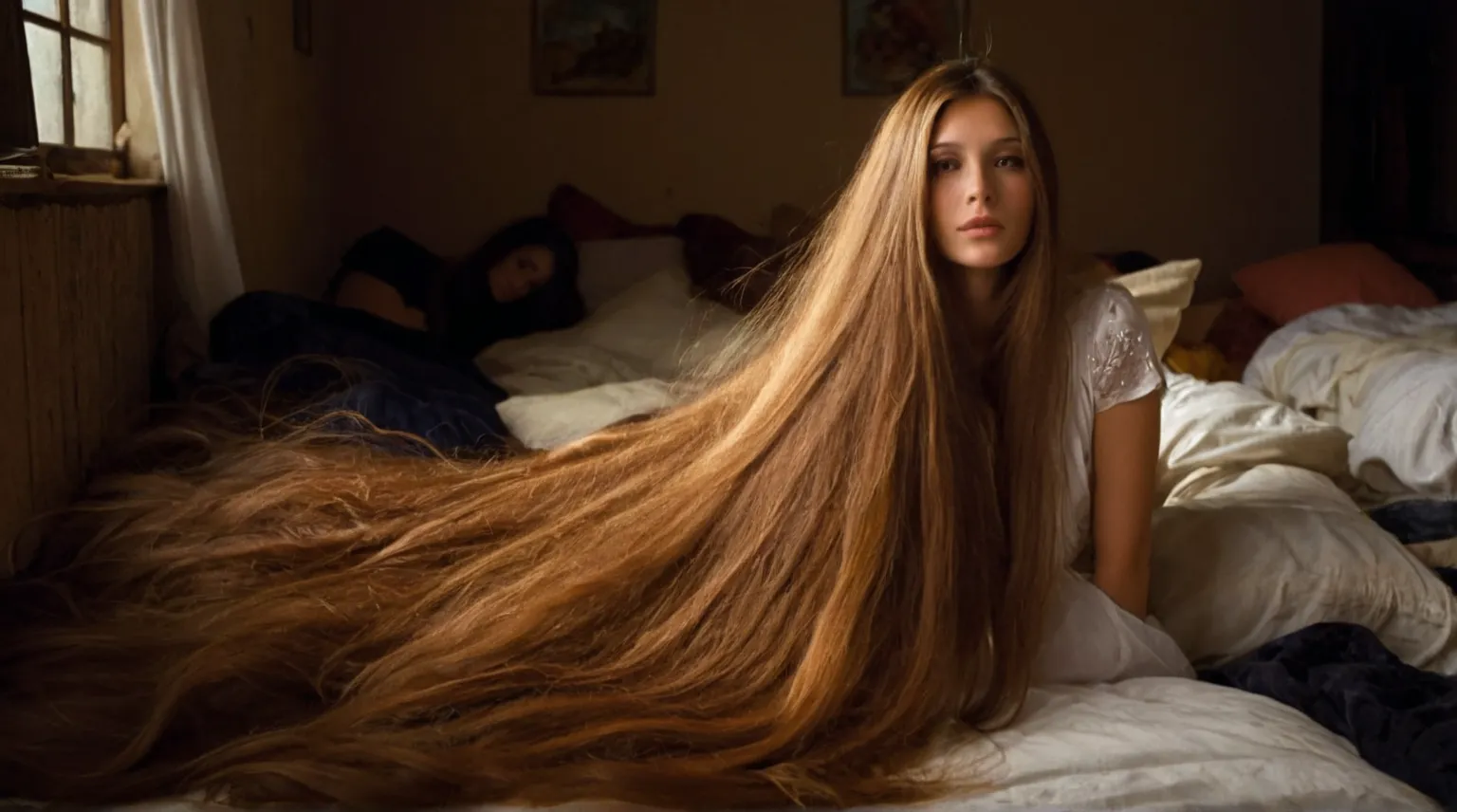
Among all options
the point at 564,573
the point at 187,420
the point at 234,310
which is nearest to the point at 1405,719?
the point at 564,573

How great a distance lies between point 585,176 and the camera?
353 cm

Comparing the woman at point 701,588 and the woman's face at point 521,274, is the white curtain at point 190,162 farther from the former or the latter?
the woman's face at point 521,274

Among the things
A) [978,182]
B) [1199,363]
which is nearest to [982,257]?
[978,182]

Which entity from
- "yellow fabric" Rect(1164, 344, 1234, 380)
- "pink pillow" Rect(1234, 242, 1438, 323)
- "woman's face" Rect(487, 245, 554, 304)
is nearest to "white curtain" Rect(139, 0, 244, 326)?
"woman's face" Rect(487, 245, 554, 304)

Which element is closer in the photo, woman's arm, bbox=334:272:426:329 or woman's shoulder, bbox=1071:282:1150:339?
woman's shoulder, bbox=1071:282:1150:339

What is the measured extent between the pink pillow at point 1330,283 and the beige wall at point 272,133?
93.8 inches

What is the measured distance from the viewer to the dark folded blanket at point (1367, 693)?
101 cm

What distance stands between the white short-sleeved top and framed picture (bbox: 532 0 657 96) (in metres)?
2.45

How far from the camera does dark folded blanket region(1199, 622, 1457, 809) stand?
101 cm

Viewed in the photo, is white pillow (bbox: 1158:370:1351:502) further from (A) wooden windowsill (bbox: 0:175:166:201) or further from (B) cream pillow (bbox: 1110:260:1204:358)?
(A) wooden windowsill (bbox: 0:175:166:201)

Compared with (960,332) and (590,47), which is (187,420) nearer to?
(960,332)

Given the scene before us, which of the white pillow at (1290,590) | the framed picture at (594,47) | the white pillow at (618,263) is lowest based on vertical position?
the white pillow at (1290,590)

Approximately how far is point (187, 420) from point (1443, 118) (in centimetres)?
284

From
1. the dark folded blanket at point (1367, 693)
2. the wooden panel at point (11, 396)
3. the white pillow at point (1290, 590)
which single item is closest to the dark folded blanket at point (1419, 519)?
the white pillow at point (1290, 590)
